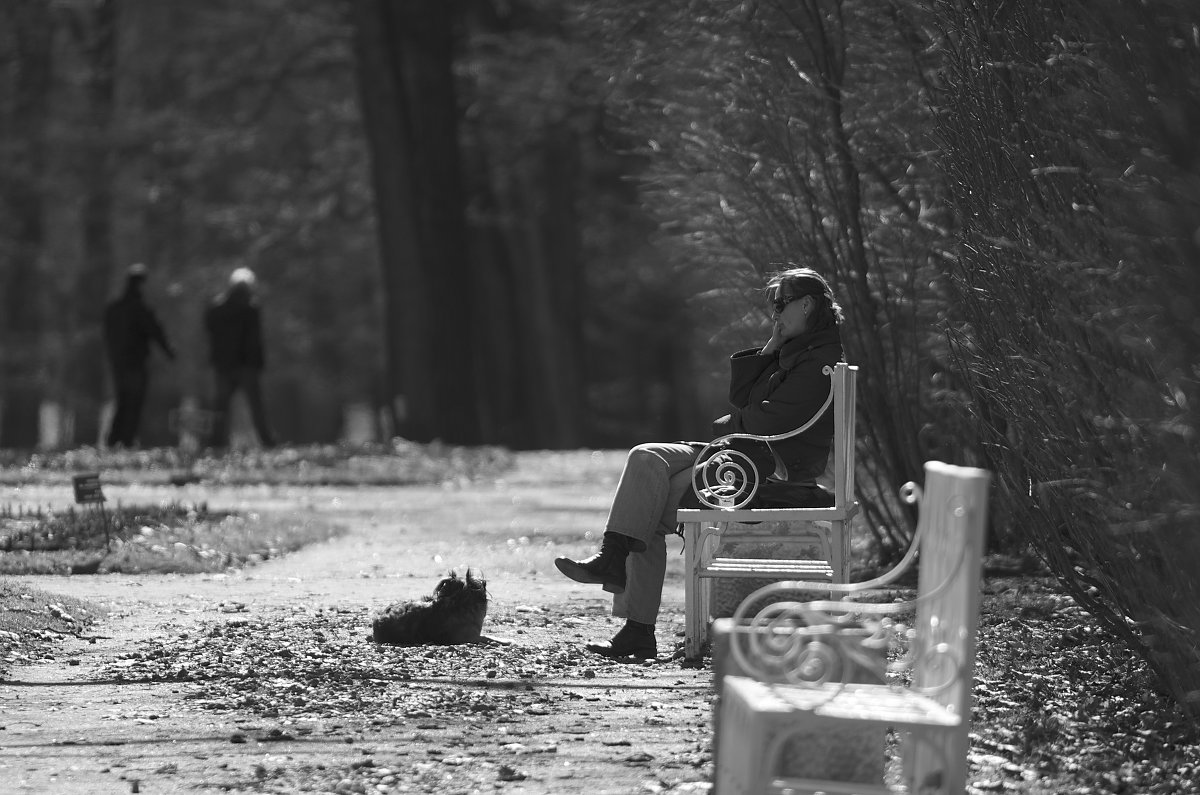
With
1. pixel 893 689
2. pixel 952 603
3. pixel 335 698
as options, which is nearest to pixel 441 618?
pixel 335 698

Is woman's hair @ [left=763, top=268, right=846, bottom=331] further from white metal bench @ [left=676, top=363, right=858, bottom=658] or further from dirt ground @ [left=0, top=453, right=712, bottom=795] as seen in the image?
dirt ground @ [left=0, top=453, right=712, bottom=795]

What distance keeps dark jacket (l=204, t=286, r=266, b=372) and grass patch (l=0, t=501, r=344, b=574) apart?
27.1ft

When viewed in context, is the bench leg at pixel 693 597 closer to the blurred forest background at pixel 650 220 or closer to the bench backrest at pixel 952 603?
the blurred forest background at pixel 650 220

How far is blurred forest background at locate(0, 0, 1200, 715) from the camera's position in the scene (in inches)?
206

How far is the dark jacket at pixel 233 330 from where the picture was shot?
2075 cm

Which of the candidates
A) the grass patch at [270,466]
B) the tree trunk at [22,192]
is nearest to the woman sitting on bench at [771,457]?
the grass patch at [270,466]

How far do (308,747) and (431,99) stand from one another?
59.8 feet

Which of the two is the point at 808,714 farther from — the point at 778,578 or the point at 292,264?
the point at 292,264

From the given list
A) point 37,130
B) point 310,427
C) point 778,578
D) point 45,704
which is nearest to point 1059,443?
point 778,578

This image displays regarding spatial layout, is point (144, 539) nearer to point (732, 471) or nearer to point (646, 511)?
point (646, 511)

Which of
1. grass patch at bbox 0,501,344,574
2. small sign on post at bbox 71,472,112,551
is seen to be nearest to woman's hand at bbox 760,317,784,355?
grass patch at bbox 0,501,344,574

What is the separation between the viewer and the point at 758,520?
711cm

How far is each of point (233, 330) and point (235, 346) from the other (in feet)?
0.64

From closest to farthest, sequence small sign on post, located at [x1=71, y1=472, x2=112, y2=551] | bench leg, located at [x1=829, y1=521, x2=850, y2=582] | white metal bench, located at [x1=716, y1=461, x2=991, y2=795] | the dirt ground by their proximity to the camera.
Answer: white metal bench, located at [x1=716, y1=461, x2=991, y2=795] → the dirt ground → bench leg, located at [x1=829, y1=521, x2=850, y2=582] → small sign on post, located at [x1=71, y1=472, x2=112, y2=551]
